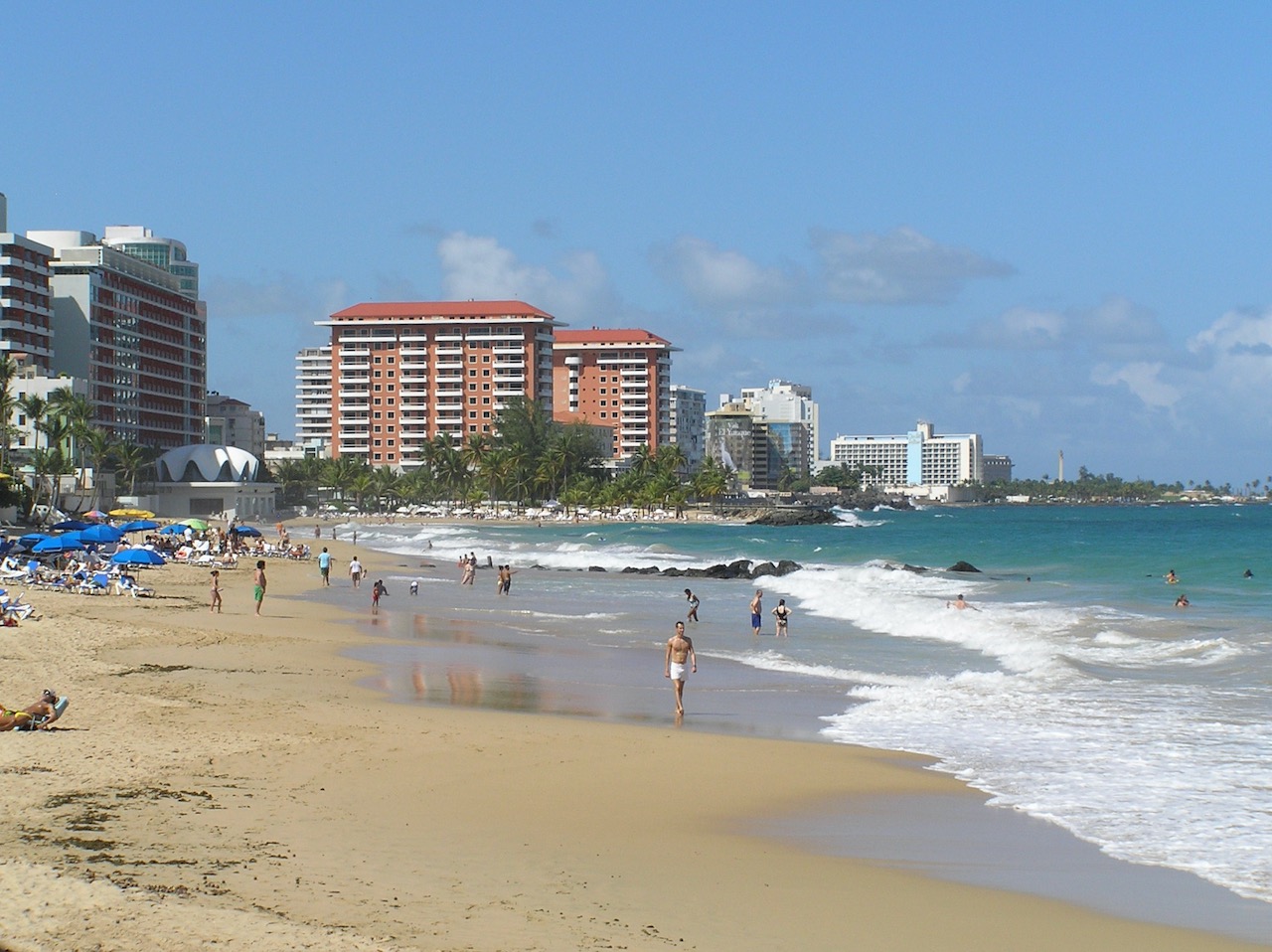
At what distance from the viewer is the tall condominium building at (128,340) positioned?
9981cm

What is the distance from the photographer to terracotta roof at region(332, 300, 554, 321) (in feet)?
510

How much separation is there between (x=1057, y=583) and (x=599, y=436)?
4620 inches

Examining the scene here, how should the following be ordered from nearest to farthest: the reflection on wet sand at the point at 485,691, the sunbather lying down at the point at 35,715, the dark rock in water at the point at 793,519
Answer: the sunbather lying down at the point at 35,715 < the reflection on wet sand at the point at 485,691 < the dark rock in water at the point at 793,519

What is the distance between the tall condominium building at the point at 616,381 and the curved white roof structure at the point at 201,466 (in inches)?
2588

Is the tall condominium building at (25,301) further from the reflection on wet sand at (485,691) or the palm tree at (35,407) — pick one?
the reflection on wet sand at (485,691)

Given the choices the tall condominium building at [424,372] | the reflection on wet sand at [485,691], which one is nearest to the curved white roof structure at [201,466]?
the tall condominium building at [424,372]

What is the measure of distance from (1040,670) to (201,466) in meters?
93.5

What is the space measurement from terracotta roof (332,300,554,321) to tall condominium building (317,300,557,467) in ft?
0.41

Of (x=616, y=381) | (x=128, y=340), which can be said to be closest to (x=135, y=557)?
(x=128, y=340)

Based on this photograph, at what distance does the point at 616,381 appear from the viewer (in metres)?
170

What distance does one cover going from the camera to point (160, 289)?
378 ft

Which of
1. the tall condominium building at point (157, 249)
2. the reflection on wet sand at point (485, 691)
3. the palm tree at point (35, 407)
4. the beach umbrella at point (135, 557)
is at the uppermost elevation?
the tall condominium building at point (157, 249)

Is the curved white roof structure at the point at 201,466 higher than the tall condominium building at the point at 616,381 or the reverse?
the reverse

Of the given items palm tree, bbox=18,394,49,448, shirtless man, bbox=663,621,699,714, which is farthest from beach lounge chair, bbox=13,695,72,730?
palm tree, bbox=18,394,49,448
